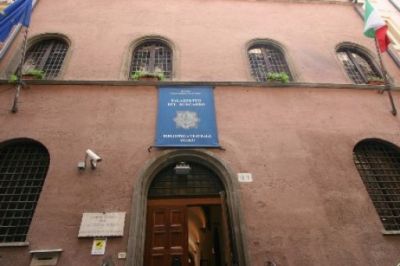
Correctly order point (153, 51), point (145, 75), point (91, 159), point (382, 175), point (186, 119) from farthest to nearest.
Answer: point (153, 51) < point (145, 75) < point (186, 119) < point (382, 175) < point (91, 159)

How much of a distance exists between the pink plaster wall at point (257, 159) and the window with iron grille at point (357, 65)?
45.9 inches

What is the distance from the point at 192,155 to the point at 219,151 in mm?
648

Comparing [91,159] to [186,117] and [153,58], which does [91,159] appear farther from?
[153,58]

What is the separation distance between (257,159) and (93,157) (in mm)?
3666

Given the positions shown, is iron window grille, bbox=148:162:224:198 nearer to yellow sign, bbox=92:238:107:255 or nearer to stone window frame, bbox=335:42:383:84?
yellow sign, bbox=92:238:107:255

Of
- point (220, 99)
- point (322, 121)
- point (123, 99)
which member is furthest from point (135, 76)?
point (322, 121)

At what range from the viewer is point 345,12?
1160 cm

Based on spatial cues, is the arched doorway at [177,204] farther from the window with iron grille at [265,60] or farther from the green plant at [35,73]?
the green plant at [35,73]

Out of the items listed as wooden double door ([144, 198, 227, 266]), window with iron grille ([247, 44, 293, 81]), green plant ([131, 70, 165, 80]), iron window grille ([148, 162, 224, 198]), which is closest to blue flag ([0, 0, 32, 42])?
green plant ([131, 70, 165, 80])

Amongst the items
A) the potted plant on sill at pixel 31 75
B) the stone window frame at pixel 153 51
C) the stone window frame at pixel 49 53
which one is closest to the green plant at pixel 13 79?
the potted plant on sill at pixel 31 75

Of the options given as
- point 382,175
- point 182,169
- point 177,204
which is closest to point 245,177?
point 182,169

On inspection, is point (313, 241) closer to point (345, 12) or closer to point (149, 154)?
point (149, 154)

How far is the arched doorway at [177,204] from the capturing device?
5.86 metres

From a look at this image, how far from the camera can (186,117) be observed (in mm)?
→ 7594
